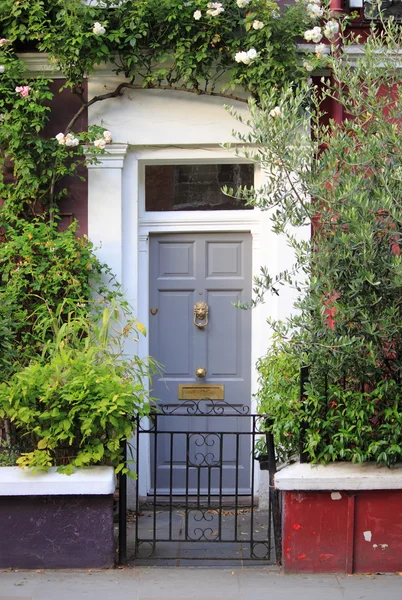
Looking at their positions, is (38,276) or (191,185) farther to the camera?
(191,185)

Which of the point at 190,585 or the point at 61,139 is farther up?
the point at 61,139

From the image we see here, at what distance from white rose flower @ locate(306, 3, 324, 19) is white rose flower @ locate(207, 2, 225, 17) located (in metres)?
0.73

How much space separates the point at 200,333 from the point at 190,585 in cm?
266

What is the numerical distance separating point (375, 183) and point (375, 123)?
1.34 feet

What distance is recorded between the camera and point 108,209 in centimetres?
719

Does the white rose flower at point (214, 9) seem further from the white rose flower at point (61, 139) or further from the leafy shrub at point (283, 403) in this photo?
the leafy shrub at point (283, 403)

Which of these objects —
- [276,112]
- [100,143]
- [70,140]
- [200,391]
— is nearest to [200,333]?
[200,391]

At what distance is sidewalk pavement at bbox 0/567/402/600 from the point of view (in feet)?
17.0

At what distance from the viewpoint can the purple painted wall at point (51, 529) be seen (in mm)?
5520

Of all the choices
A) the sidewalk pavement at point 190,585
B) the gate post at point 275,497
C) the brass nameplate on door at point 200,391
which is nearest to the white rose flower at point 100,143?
the brass nameplate on door at point 200,391

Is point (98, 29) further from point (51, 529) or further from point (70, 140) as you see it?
point (51, 529)

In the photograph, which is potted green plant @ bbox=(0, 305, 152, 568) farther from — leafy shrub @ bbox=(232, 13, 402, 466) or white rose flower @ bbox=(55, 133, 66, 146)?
white rose flower @ bbox=(55, 133, 66, 146)

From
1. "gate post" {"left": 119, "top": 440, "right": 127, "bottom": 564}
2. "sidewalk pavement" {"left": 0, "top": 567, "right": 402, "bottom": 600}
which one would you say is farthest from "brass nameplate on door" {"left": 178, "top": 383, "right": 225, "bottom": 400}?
"sidewalk pavement" {"left": 0, "top": 567, "right": 402, "bottom": 600}

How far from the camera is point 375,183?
4973 millimetres
